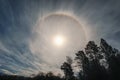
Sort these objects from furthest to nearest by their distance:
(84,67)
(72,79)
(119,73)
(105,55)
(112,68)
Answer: (72,79) < (84,67) < (105,55) < (112,68) < (119,73)

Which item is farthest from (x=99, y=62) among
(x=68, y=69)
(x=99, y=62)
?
(x=68, y=69)

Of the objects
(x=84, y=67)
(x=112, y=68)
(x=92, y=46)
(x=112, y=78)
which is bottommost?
(x=112, y=78)

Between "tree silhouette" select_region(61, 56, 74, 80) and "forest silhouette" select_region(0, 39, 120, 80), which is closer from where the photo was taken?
"forest silhouette" select_region(0, 39, 120, 80)

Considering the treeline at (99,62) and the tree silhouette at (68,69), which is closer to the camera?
the treeline at (99,62)

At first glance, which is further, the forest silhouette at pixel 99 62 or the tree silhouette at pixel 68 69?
the tree silhouette at pixel 68 69

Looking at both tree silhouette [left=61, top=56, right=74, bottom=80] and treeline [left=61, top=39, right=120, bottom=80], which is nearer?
treeline [left=61, top=39, right=120, bottom=80]

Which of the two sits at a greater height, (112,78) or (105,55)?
(105,55)

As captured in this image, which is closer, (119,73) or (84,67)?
(119,73)

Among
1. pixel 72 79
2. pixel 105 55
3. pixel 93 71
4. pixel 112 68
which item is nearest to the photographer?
pixel 112 68

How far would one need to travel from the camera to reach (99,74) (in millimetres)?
37125

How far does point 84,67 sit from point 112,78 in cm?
1222

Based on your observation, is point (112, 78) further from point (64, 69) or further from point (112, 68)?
point (64, 69)

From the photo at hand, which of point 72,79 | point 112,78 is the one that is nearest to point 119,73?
point 112,78

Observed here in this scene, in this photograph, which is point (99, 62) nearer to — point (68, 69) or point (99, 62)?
point (99, 62)
